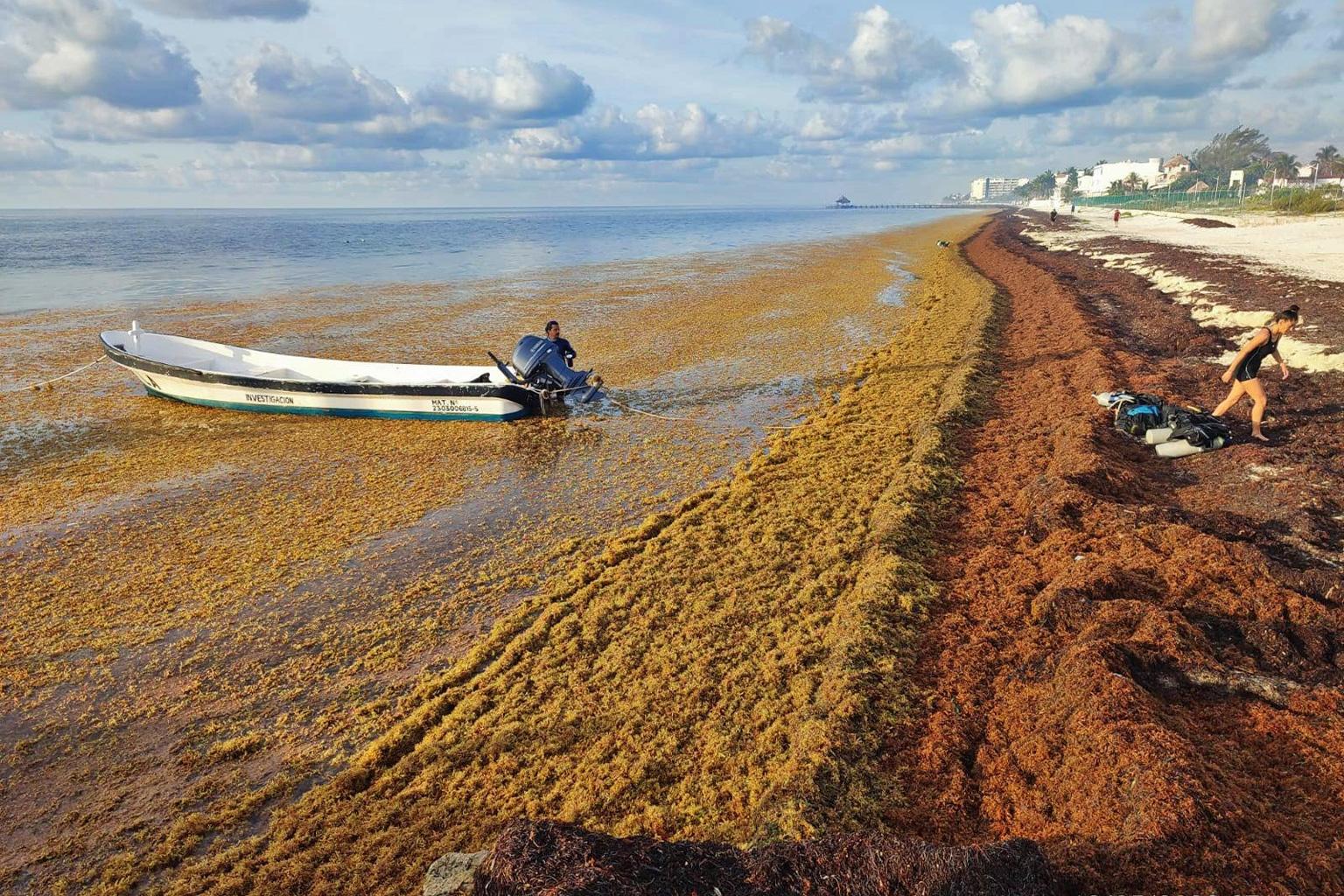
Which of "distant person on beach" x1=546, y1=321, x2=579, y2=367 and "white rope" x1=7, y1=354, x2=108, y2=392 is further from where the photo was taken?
"white rope" x1=7, y1=354, x2=108, y2=392

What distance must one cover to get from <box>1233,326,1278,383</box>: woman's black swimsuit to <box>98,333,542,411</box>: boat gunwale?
1122 centimetres

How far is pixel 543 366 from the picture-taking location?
1339cm

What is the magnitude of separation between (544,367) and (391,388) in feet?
9.30

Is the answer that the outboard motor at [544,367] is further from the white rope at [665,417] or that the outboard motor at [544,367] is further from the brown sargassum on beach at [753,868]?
the brown sargassum on beach at [753,868]

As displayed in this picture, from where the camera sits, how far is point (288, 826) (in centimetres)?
454

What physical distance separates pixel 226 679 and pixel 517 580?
276 cm

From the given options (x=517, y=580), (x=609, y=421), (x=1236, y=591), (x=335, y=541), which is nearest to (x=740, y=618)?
(x=517, y=580)

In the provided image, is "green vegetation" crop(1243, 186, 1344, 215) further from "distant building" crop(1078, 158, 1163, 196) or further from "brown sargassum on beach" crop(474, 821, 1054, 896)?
"distant building" crop(1078, 158, 1163, 196)

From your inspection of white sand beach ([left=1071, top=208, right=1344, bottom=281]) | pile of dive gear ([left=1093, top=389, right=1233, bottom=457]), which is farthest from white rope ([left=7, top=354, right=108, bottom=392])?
white sand beach ([left=1071, top=208, right=1344, bottom=281])

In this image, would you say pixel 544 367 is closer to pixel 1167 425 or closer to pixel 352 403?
pixel 352 403

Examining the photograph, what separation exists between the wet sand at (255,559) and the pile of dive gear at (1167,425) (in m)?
5.29

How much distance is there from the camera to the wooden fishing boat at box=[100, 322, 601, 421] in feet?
42.7

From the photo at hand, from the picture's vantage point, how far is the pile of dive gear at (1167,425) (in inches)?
382

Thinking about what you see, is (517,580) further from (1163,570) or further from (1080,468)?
(1080,468)
